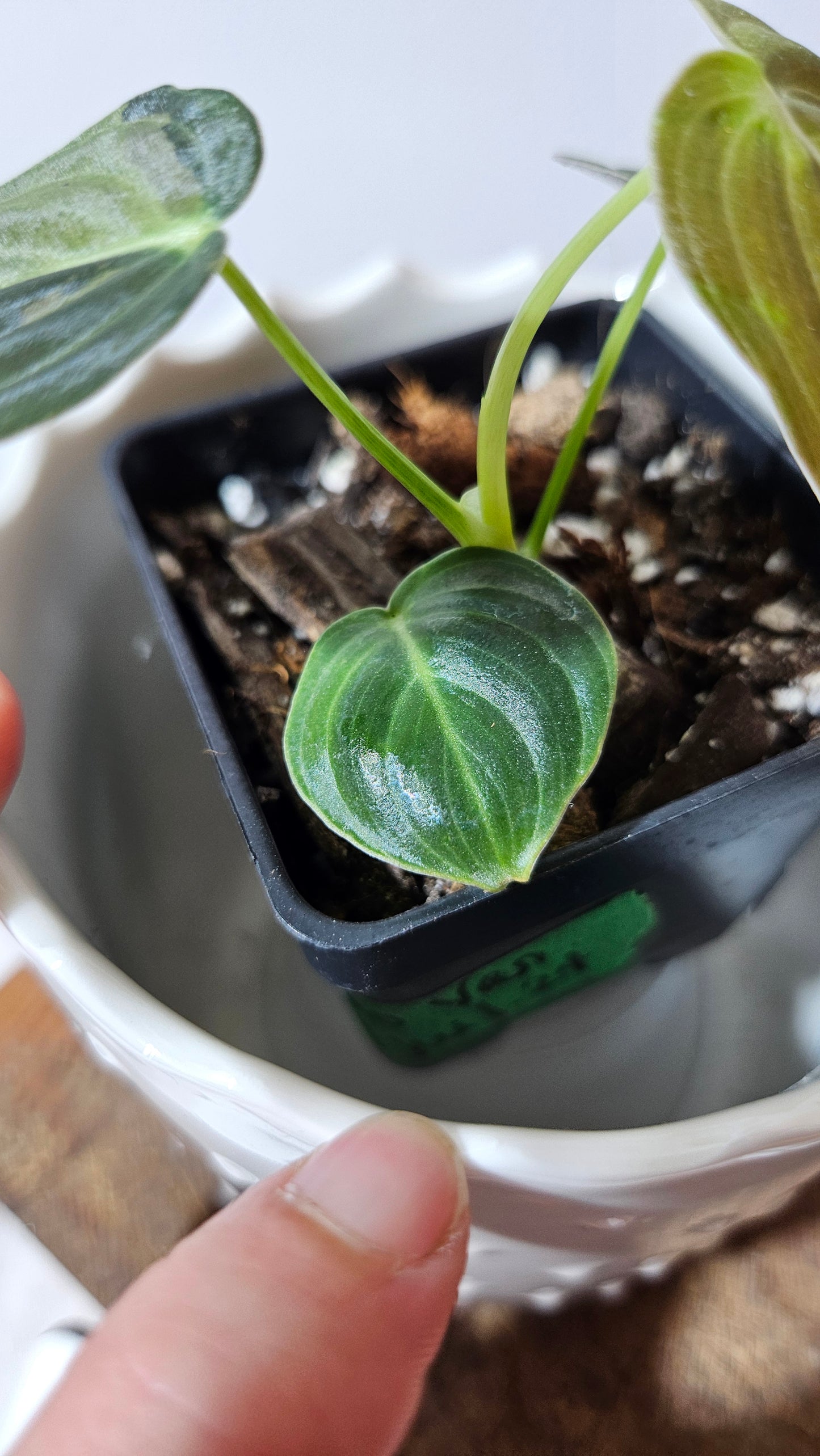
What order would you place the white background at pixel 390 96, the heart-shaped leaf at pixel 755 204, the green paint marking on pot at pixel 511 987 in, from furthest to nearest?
1. the white background at pixel 390 96
2. the green paint marking on pot at pixel 511 987
3. the heart-shaped leaf at pixel 755 204

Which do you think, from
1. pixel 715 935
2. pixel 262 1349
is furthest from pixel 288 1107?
pixel 715 935

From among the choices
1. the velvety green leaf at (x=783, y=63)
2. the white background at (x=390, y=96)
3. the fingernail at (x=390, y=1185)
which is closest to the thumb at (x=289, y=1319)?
the fingernail at (x=390, y=1185)

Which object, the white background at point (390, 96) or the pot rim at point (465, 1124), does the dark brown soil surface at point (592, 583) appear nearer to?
the pot rim at point (465, 1124)

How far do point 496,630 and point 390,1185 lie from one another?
0.51 ft

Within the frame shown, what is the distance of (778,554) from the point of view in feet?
1.36

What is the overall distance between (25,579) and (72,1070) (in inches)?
9.0

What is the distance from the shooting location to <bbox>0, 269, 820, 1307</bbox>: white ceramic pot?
0.98 feet

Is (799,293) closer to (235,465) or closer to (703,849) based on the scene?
(703,849)

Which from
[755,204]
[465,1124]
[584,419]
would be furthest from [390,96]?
[465,1124]

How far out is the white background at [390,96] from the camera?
0.67 metres

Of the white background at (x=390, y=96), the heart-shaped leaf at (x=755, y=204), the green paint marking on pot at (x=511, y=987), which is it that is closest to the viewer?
the heart-shaped leaf at (x=755, y=204)

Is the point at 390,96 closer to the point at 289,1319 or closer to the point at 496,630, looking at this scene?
the point at 496,630

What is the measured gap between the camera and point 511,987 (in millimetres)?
349

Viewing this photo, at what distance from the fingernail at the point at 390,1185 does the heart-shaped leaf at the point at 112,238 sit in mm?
190
